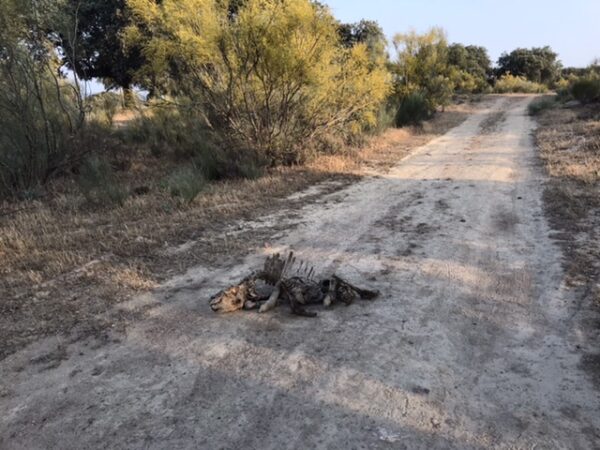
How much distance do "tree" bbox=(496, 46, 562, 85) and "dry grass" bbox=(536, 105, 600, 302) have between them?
147 ft

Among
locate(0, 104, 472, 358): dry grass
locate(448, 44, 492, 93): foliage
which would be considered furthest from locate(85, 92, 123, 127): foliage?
locate(448, 44, 492, 93): foliage

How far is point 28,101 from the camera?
8.77m

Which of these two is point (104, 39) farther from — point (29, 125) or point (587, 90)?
point (587, 90)

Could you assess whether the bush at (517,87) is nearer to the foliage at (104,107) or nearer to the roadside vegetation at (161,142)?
the roadside vegetation at (161,142)

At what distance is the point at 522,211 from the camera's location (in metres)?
6.89

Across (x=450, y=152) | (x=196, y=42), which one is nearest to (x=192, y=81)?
(x=196, y=42)

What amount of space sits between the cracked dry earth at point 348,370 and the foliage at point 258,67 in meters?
5.31

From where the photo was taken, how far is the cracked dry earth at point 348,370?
2.69 metres

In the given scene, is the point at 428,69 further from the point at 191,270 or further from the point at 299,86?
the point at 191,270

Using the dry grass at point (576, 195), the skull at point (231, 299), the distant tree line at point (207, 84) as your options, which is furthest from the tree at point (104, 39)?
the skull at point (231, 299)

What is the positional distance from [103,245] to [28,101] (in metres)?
4.71

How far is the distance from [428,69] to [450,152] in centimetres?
1153

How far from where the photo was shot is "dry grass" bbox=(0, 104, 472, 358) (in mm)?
4164

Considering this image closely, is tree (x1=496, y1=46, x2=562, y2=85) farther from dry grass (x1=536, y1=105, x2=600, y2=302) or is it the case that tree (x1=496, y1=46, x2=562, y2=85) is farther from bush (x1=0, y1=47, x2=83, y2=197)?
bush (x1=0, y1=47, x2=83, y2=197)
